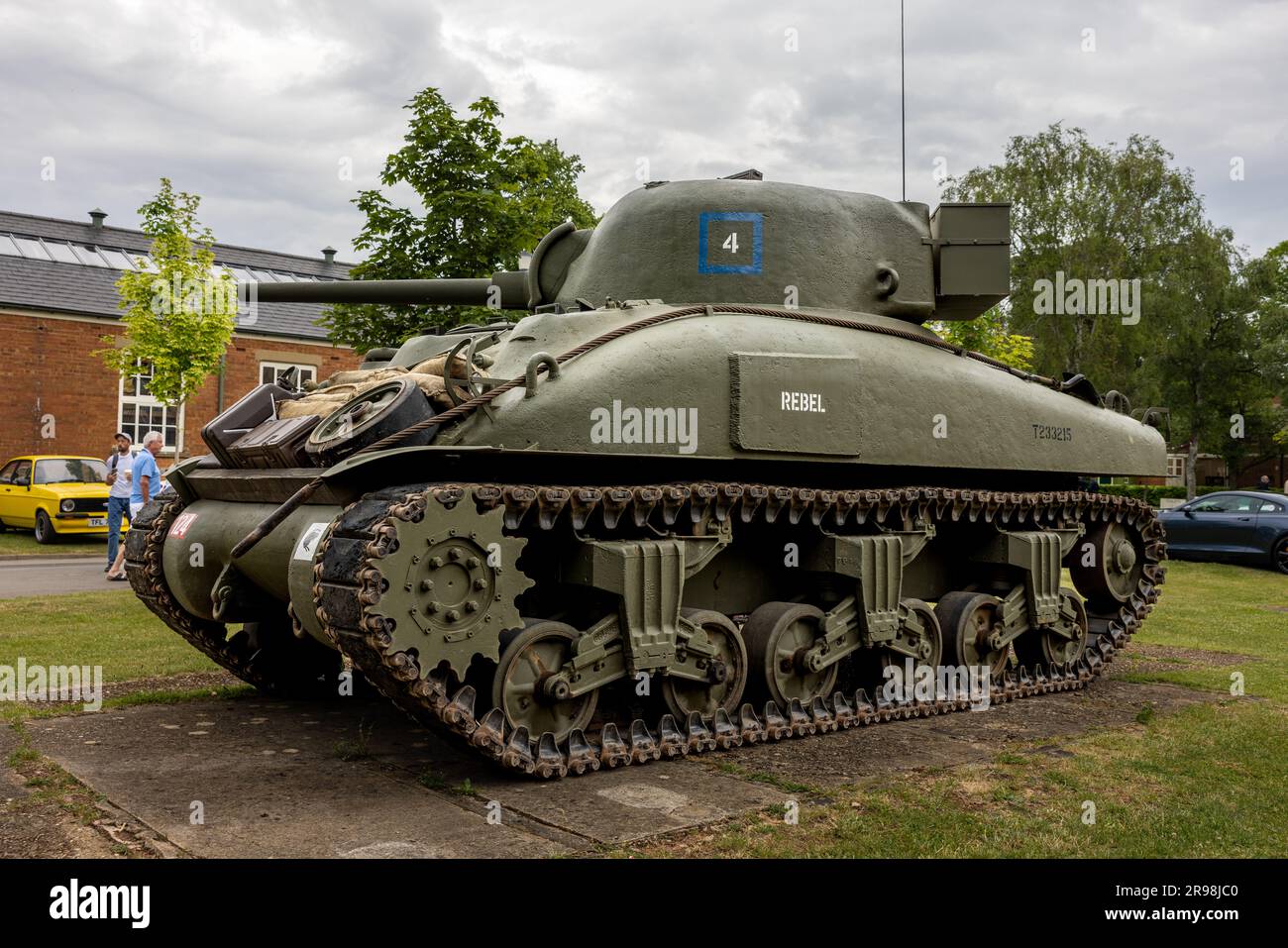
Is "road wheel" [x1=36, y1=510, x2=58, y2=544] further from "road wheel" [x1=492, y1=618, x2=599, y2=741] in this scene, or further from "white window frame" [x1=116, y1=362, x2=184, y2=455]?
"road wheel" [x1=492, y1=618, x2=599, y2=741]

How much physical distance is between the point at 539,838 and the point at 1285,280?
48.8 metres

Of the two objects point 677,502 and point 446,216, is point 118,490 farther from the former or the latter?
point 677,502

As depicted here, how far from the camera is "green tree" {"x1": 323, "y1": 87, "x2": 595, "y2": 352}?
16344mm

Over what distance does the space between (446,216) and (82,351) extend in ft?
63.3

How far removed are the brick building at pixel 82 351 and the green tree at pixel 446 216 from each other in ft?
39.6

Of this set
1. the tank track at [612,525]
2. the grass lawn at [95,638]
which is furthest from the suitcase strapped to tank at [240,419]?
the grass lawn at [95,638]

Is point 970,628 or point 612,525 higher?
point 612,525

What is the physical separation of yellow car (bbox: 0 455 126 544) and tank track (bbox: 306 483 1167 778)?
17409 millimetres

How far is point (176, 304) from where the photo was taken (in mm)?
24656

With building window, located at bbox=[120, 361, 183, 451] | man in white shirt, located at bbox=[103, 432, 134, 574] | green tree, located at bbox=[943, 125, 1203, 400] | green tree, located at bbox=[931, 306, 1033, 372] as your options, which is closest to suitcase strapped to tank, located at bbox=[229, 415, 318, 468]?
man in white shirt, located at bbox=[103, 432, 134, 574]

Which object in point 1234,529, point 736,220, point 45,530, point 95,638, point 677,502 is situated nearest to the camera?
point 677,502

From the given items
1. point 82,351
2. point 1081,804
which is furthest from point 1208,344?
point 1081,804

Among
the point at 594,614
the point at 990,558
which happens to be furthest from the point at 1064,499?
the point at 594,614
